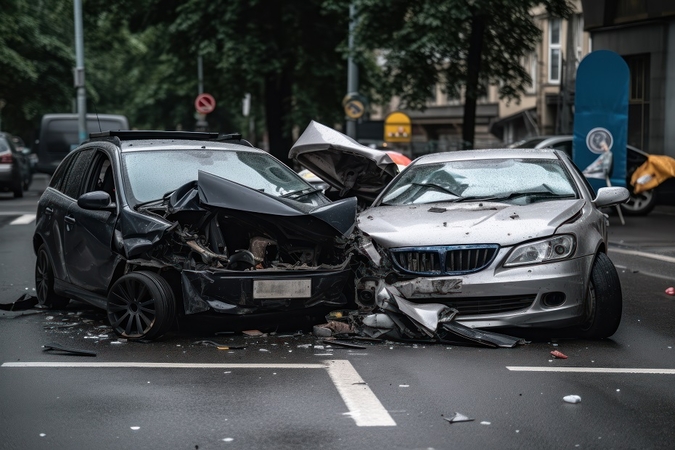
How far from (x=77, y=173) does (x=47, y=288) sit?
1.02m

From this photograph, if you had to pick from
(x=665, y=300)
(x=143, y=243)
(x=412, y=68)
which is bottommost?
(x=665, y=300)

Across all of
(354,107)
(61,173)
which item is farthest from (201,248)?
(354,107)

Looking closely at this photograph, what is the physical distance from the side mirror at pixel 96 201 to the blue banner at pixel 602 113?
13.3m

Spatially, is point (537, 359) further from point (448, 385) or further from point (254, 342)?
point (254, 342)

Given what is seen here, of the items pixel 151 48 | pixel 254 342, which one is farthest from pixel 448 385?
pixel 151 48

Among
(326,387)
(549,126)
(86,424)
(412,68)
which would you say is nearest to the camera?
(86,424)

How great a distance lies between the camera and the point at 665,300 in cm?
1090

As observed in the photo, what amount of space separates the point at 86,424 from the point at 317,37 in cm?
2870

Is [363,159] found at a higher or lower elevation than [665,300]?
higher

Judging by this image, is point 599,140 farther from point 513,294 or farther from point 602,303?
point 513,294

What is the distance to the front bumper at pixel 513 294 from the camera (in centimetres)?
806

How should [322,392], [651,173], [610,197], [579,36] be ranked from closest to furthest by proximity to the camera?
[322,392]
[610,197]
[651,173]
[579,36]

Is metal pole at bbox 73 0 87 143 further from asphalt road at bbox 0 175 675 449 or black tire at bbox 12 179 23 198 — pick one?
asphalt road at bbox 0 175 675 449

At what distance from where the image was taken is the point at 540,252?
322 inches
